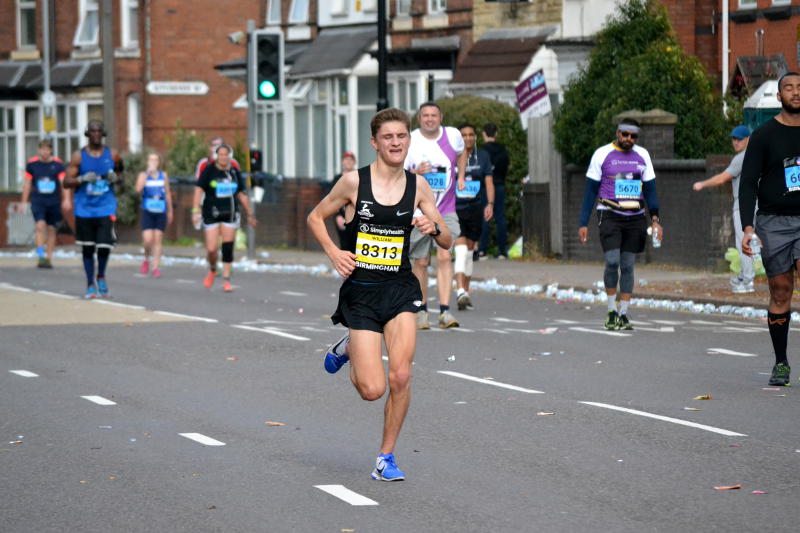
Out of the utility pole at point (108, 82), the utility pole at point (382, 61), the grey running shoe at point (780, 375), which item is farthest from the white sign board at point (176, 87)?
the grey running shoe at point (780, 375)

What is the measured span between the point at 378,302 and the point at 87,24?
45623 mm

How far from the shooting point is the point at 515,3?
34594 millimetres

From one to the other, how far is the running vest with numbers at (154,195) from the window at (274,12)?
1860 cm

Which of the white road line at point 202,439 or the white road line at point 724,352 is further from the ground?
the white road line at point 724,352

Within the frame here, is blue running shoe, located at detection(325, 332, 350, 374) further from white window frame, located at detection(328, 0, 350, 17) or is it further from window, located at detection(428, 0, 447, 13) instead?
white window frame, located at detection(328, 0, 350, 17)

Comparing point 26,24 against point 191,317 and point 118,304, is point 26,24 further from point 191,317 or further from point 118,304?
point 191,317

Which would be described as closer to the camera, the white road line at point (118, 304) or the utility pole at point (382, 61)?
the white road line at point (118, 304)

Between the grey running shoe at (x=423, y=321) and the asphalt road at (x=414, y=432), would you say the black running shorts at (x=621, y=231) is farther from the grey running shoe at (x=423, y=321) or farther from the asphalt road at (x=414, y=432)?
the grey running shoe at (x=423, y=321)

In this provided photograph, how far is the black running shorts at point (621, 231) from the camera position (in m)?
15.8

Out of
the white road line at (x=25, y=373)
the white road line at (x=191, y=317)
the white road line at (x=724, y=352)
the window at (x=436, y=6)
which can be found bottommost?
the white road line at (x=724, y=352)

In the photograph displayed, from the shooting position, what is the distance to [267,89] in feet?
91.5

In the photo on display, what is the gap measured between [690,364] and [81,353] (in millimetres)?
5031

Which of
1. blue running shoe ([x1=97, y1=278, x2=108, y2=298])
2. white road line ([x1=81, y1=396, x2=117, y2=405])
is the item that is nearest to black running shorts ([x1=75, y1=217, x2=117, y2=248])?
blue running shoe ([x1=97, y1=278, x2=108, y2=298])

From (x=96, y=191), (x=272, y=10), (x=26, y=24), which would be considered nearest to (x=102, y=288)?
(x=96, y=191)
